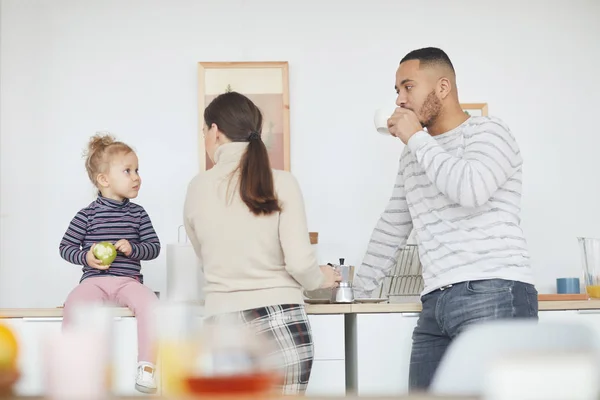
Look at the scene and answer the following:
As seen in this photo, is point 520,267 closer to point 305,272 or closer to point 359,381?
point 305,272

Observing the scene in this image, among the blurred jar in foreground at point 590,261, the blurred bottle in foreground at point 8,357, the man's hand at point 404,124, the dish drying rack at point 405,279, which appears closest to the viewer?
the blurred bottle in foreground at point 8,357

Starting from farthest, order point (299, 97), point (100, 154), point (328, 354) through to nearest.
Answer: point (299, 97), point (100, 154), point (328, 354)

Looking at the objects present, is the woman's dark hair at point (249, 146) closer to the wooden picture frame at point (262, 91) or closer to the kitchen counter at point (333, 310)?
the kitchen counter at point (333, 310)

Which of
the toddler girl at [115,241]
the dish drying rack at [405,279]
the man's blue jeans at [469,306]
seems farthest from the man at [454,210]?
the toddler girl at [115,241]

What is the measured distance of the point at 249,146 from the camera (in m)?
2.10

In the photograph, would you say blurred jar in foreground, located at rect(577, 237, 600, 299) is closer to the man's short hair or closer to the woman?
the man's short hair

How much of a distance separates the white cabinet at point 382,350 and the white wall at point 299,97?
63cm

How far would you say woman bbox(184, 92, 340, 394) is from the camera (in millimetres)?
2016

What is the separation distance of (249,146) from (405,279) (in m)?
1.17

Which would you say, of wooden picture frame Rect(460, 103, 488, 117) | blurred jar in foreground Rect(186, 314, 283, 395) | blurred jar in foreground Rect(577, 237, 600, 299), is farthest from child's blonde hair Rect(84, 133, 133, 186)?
blurred jar in foreground Rect(186, 314, 283, 395)

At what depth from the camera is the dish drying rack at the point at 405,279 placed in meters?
3.01

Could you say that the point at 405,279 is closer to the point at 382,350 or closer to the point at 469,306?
the point at 382,350

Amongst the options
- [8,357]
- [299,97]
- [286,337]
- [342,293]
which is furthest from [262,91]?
[8,357]

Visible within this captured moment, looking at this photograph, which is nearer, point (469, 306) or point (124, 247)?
point (469, 306)
